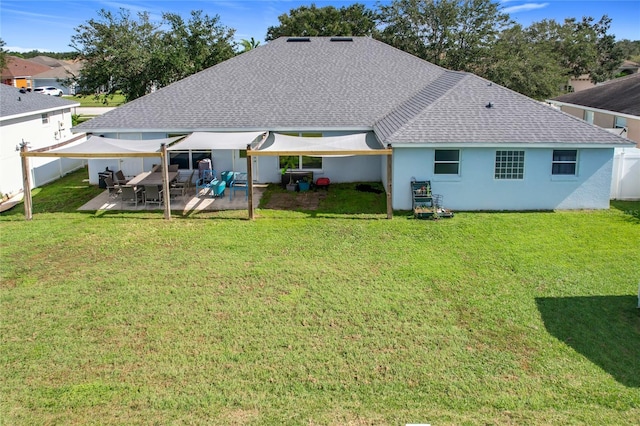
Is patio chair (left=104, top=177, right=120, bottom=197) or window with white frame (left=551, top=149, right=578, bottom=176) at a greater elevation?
window with white frame (left=551, top=149, right=578, bottom=176)

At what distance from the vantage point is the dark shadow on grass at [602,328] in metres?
9.02

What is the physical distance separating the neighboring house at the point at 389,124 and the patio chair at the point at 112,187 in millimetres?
1878

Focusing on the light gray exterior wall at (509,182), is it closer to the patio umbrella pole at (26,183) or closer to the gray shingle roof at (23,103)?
the patio umbrella pole at (26,183)

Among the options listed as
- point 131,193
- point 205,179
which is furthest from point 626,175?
point 131,193

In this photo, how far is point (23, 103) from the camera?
85.7 ft

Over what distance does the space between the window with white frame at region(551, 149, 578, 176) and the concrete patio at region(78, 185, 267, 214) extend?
426 inches

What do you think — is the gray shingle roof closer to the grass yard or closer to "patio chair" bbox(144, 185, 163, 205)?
"patio chair" bbox(144, 185, 163, 205)

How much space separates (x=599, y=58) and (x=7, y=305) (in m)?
76.8

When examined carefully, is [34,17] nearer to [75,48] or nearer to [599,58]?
[75,48]

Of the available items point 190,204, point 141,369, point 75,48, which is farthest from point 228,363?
point 75,48

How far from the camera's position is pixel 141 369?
9000 millimetres

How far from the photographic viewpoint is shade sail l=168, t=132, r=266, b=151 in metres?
18.4

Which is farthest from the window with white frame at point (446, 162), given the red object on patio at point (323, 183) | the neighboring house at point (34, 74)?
the neighboring house at point (34, 74)

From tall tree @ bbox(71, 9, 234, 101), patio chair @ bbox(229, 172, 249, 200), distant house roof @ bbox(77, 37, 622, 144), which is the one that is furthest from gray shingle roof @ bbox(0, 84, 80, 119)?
patio chair @ bbox(229, 172, 249, 200)
